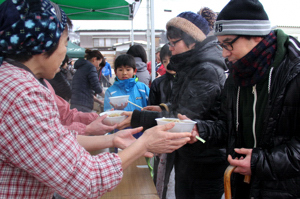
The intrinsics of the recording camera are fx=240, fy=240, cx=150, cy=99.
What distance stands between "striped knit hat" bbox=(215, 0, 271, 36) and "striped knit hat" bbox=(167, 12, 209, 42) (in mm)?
555

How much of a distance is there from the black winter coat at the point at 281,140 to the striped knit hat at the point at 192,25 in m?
0.78

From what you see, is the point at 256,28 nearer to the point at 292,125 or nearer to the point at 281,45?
the point at 281,45

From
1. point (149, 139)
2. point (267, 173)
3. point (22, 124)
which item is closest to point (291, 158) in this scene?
point (267, 173)

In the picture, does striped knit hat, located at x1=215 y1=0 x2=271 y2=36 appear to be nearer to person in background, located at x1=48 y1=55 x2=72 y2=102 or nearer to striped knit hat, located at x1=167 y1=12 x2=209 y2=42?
striped knit hat, located at x1=167 y1=12 x2=209 y2=42

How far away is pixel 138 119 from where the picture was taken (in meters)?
1.87

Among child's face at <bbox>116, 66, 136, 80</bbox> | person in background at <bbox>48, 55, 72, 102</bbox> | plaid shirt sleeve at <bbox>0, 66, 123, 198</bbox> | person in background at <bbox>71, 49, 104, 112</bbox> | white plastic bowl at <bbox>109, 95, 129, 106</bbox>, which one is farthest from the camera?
person in background at <bbox>71, 49, 104, 112</bbox>

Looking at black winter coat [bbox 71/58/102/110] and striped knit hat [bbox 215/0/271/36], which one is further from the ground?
striped knit hat [bbox 215/0/271/36]

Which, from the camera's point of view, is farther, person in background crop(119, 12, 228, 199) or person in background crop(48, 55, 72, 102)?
person in background crop(48, 55, 72, 102)

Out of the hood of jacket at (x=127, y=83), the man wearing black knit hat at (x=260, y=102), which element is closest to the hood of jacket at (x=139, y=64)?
the hood of jacket at (x=127, y=83)

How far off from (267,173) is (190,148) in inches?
24.7

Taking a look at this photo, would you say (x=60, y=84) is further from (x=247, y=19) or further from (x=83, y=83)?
(x=247, y=19)

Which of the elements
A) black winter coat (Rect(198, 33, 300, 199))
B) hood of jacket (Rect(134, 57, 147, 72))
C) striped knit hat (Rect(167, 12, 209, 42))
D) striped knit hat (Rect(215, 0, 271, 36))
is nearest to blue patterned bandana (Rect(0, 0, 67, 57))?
striped knit hat (Rect(215, 0, 271, 36))

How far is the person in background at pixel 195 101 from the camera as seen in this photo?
1.73 m

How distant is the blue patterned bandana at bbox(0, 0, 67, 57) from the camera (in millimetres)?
896
